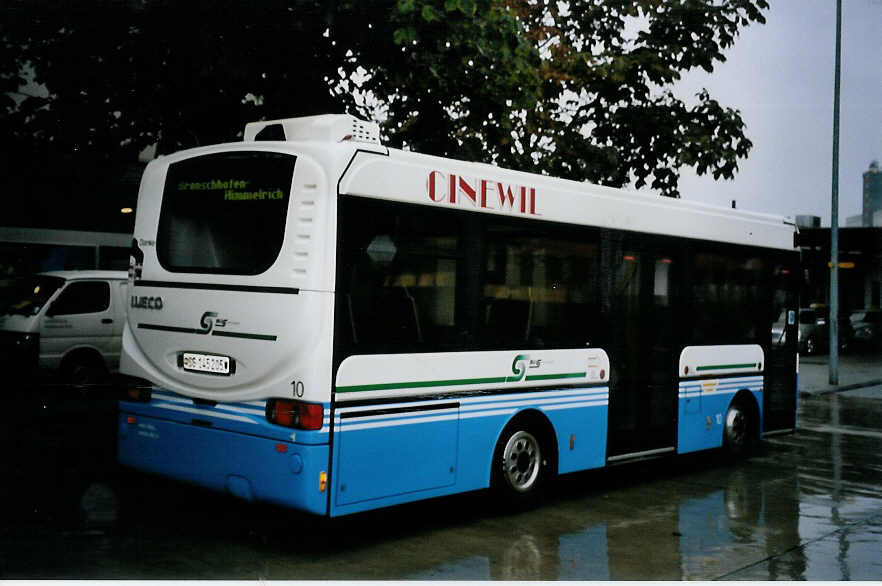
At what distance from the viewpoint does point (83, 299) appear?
15102mm

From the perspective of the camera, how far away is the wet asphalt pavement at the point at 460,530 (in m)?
6.66

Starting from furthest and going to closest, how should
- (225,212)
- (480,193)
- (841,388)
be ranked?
(841,388)
(480,193)
(225,212)

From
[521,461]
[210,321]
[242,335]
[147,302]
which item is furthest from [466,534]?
[147,302]

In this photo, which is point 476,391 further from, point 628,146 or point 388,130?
point 628,146

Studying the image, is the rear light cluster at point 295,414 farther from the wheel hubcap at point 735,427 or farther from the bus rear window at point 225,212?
the wheel hubcap at point 735,427

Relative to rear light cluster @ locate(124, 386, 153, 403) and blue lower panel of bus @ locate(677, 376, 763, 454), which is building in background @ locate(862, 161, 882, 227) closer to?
blue lower panel of bus @ locate(677, 376, 763, 454)

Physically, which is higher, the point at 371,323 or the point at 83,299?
the point at 83,299

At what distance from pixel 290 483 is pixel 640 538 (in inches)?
115

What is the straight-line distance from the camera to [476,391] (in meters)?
7.85

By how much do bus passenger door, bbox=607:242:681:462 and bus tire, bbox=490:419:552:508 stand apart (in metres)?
1.04

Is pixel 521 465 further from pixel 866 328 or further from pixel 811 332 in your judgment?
pixel 866 328

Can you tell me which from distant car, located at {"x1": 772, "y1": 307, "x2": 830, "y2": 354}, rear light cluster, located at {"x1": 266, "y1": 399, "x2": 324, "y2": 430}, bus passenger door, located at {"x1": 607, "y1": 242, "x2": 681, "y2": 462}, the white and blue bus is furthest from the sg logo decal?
distant car, located at {"x1": 772, "y1": 307, "x2": 830, "y2": 354}

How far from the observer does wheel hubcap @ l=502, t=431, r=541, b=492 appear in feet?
26.9

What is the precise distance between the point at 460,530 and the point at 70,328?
9.15 m
